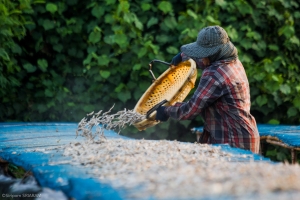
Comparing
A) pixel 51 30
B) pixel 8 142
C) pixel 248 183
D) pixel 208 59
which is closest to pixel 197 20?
pixel 51 30

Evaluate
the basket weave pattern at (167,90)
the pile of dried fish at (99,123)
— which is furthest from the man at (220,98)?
the pile of dried fish at (99,123)

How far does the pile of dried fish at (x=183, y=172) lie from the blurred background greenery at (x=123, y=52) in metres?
2.69

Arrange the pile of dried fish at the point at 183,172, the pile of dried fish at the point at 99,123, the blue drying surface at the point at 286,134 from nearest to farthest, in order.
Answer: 1. the pile of dried fish at the point at 183,172
2. the pile of dried fish at the point at 99,123
3. the blue drying surface at the point at 286,134

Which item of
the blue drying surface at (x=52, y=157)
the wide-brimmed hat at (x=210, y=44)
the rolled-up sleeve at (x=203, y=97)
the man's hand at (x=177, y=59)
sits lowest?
the blue drying surface at (x=52, y=157)

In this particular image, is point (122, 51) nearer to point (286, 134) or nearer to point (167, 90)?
point (167, 90)

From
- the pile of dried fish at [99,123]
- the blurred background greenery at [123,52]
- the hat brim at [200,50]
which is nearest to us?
the pile of dried fish at [99,123]

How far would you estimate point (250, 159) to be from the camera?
122 inches

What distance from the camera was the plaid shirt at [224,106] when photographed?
3.98 meters

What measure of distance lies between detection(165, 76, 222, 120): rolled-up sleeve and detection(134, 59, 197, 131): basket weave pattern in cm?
16

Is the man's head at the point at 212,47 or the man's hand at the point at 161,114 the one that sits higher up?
the man's head at the point at 212,47

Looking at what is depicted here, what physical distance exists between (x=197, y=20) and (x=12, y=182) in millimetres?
3264

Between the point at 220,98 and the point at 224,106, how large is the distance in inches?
2.3

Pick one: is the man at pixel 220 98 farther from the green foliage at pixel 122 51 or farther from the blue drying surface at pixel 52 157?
the green foliage at pixel 122 51

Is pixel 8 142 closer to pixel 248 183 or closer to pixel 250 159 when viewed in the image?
pixel 250 159
